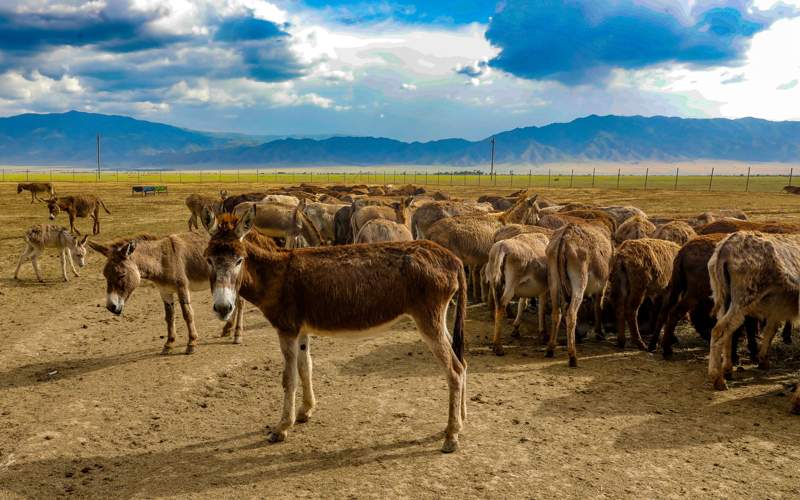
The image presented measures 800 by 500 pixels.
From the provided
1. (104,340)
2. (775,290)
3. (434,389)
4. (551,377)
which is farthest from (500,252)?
(104,340)

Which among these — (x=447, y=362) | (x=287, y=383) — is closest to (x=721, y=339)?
(x=447, y=362)

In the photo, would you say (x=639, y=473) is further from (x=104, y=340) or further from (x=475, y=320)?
(x=104, y=340)

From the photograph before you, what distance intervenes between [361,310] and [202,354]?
447 cm

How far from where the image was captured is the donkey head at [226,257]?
5500mm

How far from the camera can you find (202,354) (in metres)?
9.18

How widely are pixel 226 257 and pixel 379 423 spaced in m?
2.85

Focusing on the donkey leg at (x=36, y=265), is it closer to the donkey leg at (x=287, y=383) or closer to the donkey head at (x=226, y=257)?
the donkey head at (x=226, y=257)

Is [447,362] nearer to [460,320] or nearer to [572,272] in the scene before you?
[460,320]

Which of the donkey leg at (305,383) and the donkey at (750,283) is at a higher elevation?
the donkey at (750,283)

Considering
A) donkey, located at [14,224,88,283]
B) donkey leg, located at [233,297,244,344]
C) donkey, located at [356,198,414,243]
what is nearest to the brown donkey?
donkey leg, located at [233,297,244,344]

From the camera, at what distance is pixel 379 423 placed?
6648 mm

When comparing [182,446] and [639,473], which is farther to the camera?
[182,446]

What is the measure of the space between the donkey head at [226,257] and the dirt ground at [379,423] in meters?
1.85

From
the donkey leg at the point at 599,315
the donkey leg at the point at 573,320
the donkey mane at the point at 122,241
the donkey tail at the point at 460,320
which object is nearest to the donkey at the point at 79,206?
the donkey mane at the point at 122,241
